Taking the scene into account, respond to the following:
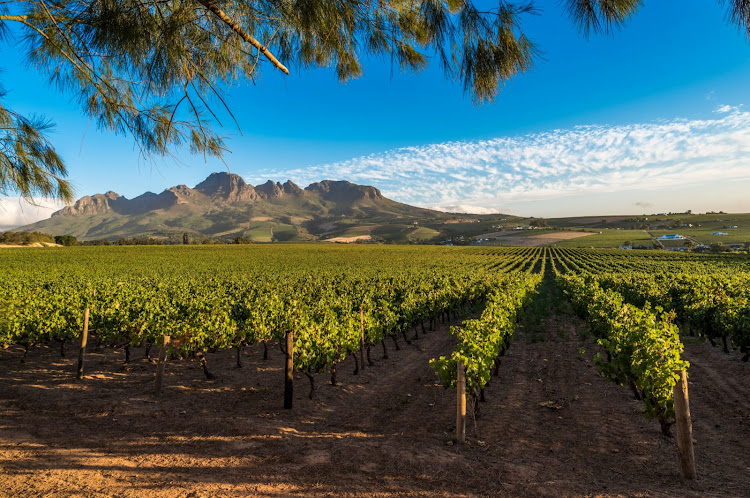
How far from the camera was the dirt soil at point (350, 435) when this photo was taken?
527 centimetres

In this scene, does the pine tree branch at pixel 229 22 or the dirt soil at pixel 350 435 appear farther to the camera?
the dirt soil at pixel 350 435

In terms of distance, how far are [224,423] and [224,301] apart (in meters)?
9.74

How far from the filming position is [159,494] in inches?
197

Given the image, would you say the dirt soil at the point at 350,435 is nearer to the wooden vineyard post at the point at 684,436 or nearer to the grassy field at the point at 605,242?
the wooden vineyard post at the point at 684,436

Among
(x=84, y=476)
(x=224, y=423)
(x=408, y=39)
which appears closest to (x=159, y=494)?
(x=84, y=476)

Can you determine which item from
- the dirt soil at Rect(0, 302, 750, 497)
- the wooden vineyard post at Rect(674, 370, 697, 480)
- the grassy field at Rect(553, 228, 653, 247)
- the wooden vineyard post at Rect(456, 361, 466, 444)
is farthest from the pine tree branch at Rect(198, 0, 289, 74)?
the grassy field at Rect(553, 228, 653, 247)

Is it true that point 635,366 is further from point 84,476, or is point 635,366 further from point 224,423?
point 84,476

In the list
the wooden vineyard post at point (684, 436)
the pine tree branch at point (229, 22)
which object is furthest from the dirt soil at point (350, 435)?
the pine tree branch at point (229, 22)

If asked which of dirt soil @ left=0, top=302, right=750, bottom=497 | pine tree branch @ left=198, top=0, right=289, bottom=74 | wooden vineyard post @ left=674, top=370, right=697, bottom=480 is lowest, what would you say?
dirt soil @ left=0, top=302, right=750, bottom=497

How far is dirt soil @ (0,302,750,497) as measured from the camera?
5273mm

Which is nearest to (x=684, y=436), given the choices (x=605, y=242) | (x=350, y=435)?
(x=350, y=435)

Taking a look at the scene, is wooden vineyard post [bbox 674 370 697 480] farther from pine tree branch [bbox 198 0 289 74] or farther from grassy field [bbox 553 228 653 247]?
grassy field [bbox 553 228 653 247]

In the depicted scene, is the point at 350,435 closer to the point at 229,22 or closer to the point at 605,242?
the point at 229,22

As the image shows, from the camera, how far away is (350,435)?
7.23 meters
